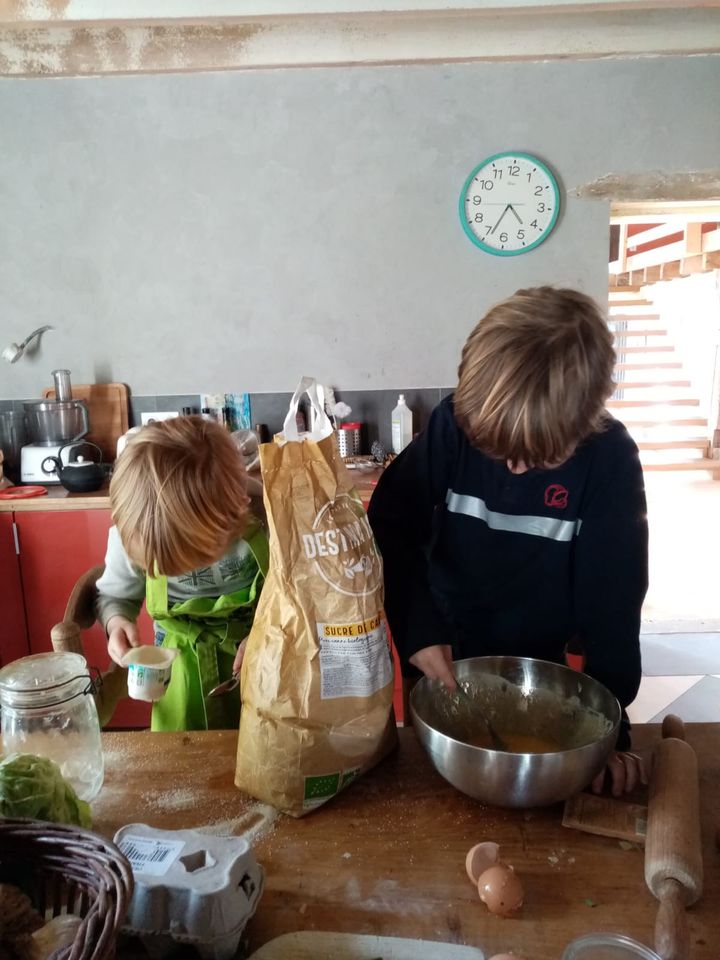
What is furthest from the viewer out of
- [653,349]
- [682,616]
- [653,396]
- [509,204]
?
[653,349]

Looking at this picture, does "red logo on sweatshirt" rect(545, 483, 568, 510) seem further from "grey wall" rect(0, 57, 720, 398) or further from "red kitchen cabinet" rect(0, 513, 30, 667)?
"red kitchen cabinet" rect(0, 513, 30, 667)

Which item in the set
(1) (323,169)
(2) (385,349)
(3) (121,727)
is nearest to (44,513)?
(3) (121,727)

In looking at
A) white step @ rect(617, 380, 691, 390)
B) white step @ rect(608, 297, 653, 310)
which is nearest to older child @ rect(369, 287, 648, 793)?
white step @ rect(617, 380, 691, 390)

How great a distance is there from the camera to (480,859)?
0.73 meters

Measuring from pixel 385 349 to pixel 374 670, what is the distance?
2121mm

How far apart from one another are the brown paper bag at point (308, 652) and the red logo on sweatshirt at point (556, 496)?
407 mm

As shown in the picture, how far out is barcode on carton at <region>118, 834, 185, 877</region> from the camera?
63 cm

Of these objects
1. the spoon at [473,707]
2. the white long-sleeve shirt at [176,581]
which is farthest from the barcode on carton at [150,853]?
the white long-sleeve shirt at [176,581]

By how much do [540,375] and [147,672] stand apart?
0.66 meters

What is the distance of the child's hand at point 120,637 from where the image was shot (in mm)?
1096

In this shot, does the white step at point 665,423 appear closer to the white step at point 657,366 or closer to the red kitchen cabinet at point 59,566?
the white step at point 657,366

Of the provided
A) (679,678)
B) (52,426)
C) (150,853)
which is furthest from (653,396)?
(150,853)

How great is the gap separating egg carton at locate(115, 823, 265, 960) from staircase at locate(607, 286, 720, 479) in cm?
591

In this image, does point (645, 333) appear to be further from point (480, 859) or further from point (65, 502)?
Result: point (480, 859)
